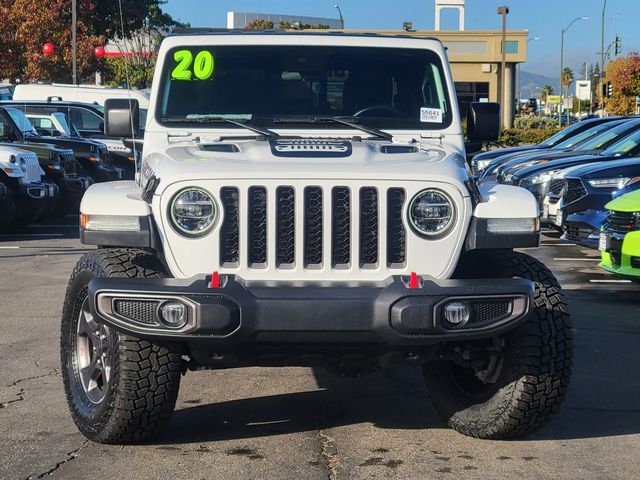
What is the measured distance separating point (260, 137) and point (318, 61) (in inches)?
29.5

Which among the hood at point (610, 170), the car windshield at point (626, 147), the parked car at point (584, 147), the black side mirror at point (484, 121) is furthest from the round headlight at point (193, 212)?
the parked car at point (584, 147)

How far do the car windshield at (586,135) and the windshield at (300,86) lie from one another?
37.9ft

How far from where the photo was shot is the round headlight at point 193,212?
17.1ft

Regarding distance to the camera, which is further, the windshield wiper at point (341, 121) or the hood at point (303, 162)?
the windshield wiper at point (341, 121)

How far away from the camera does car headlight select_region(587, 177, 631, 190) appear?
12469 millimetres

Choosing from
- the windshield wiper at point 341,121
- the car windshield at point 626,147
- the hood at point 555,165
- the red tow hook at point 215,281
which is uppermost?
the windshield wiper at point 341,121

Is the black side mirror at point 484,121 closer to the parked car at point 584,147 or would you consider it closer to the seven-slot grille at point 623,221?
the seven-slot grille at point 623,221

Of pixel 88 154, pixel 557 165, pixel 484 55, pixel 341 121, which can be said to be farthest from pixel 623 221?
pixel 484 55

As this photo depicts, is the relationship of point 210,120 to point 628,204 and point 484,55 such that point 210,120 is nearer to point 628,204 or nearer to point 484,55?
point 628,204

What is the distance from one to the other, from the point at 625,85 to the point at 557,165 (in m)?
33.0

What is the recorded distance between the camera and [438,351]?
5309mm

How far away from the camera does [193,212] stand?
206 inches

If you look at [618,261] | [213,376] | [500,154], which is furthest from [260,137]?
[500,154]

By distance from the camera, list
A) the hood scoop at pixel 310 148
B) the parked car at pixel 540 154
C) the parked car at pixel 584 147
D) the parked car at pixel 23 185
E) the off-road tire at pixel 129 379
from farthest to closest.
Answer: the parked car at pixel 540 154, the parked car at pixel 584 147, the parked car at pixel 23 185, the hood scoop at pixel 310 148, the off-road tire at pixel 129 379
